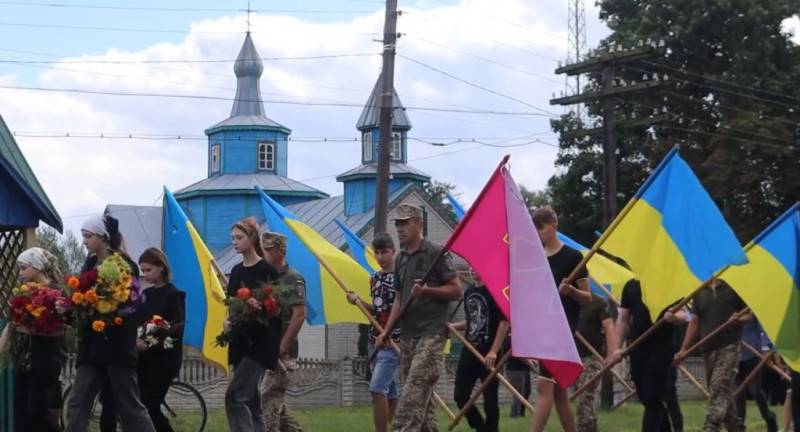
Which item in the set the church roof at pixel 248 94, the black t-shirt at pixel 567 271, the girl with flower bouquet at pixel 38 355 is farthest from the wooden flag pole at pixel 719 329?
the church roof at pixel 248 94

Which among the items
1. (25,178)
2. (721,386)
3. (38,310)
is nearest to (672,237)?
(721,386)

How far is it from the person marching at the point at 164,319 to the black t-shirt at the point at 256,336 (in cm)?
71

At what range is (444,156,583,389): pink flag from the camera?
10.3 m

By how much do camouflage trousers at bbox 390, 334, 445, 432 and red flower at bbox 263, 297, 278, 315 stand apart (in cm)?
113

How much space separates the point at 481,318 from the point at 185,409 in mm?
5778

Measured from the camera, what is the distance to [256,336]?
35.1 feet

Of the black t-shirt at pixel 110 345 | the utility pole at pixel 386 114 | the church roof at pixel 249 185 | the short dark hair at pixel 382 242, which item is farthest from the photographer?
the church roof at pixel 249 185

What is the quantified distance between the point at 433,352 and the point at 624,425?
7619 mm

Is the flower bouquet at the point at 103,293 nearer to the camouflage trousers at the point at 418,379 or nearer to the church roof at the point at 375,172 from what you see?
the camouflage trousers at the point at 418,379

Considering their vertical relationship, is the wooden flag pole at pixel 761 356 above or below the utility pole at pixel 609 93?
below

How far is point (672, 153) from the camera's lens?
481 inches

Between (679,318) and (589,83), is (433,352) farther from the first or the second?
(589,83)

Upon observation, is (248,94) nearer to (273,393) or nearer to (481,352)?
(481,352)

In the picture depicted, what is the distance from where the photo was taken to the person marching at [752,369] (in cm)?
1550
